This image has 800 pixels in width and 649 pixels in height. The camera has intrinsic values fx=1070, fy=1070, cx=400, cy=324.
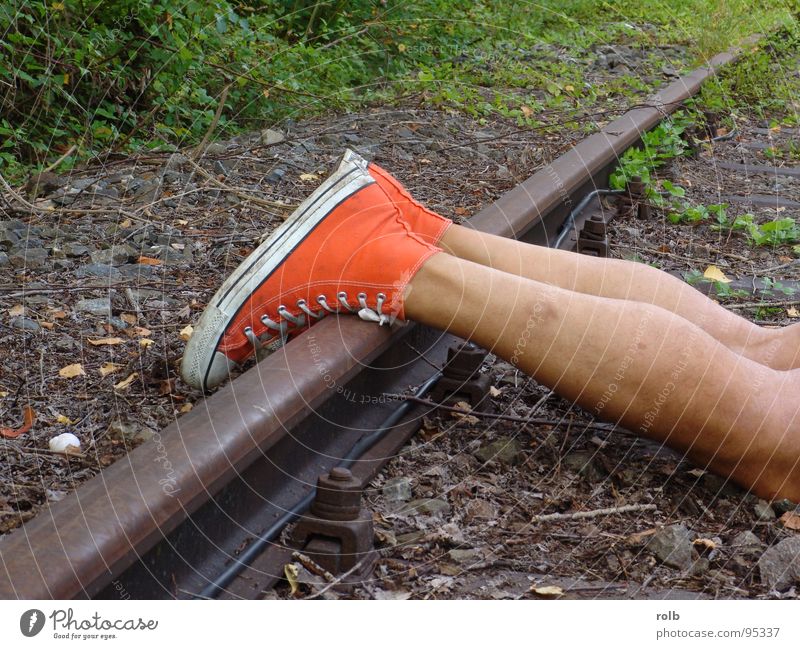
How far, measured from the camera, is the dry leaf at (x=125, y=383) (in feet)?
7.27

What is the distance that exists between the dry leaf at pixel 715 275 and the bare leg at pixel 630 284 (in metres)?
0.91

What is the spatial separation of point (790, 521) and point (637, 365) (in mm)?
386

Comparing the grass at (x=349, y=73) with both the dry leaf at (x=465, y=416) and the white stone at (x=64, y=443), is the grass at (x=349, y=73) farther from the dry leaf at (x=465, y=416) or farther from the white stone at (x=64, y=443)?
the dry leaf at (x=465, y=416)

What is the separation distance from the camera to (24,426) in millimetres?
2033

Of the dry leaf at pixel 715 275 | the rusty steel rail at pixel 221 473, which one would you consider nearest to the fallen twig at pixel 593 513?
the rusty steel rail at pixel 221 473

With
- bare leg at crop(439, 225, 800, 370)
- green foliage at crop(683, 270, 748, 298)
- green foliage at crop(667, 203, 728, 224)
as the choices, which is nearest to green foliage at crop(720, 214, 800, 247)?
green foliage at crop(667, 203, 728, 224)

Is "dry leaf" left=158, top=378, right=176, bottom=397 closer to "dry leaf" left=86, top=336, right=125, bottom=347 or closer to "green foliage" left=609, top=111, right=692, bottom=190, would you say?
"dry leaf" left=86, top=336, right=125, bottom=347

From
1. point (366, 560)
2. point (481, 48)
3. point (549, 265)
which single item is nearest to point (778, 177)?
point (481, 48)

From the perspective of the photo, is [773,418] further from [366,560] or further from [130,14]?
[130,14]

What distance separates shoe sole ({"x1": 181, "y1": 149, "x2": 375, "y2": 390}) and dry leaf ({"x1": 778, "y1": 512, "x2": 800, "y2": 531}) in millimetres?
1042

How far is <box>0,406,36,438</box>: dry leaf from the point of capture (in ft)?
6.56

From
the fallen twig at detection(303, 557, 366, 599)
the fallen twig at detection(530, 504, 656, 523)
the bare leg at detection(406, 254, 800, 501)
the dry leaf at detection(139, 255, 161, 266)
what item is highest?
the bare leg at detection(406, 254, 800, 501)

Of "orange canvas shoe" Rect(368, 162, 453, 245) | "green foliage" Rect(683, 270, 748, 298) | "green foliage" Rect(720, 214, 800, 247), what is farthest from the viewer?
"green foliage" Rect(720, 214, 800, 247)

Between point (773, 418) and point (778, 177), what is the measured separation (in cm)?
286
